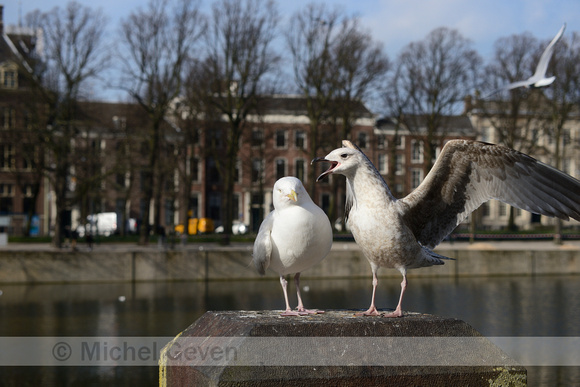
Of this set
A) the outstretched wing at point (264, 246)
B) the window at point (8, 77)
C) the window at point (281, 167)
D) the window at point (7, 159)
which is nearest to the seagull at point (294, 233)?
the outstretched wing at point (264, 246)

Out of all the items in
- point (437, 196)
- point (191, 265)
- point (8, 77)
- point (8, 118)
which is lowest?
point (191, 265)

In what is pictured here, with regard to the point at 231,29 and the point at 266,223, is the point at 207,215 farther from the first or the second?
the point at 266,223

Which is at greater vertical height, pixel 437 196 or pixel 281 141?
pixel 281 141

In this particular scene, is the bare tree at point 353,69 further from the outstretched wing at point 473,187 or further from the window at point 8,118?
the outstretched wing at point 473,187

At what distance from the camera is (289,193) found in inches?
221

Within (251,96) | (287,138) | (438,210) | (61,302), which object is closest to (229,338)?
(438,210)

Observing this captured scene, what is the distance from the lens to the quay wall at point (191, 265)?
90.2 ft

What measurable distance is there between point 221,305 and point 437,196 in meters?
17.5

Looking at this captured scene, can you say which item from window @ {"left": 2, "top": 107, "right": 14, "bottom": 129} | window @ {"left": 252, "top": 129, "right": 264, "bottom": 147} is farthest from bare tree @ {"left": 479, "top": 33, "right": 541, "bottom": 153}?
window @ {"left": 2, "top": 107, "right": 14, "bottom": 129}

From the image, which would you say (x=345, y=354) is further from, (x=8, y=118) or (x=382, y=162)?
(x=382, y=162)

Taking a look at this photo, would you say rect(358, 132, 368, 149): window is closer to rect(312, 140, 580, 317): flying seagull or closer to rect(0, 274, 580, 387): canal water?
rect(0, 274, 580, 387): canal water

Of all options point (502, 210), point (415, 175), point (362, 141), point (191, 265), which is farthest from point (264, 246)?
point (502, 210)

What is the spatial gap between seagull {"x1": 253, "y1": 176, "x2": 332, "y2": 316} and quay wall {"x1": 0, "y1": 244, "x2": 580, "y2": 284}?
21.6m

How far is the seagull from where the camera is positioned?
5648 mm
